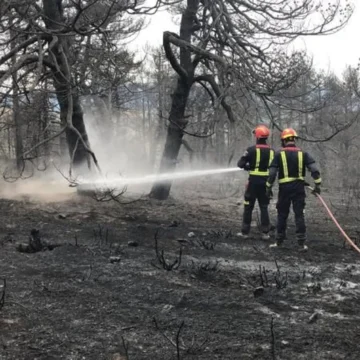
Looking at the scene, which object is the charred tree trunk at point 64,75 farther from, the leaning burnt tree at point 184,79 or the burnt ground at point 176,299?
the burnt ground at point 176,299

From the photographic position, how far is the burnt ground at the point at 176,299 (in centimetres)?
367

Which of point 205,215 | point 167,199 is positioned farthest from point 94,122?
point 205,215

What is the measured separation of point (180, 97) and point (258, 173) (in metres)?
5.45

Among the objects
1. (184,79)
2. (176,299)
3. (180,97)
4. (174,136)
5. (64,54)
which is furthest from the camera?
(174,136)

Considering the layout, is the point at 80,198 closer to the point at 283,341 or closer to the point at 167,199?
the point at 167,199

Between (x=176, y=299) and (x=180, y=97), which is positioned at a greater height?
(x=180, y=97)

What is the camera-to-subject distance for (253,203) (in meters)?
9.05

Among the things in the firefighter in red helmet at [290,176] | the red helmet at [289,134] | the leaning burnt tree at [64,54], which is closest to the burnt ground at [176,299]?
the firefighter in red helmet at [290,176]

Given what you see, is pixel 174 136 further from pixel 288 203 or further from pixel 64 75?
pixel 288 203

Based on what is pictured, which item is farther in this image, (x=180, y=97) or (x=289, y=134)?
(x=180, y=97)

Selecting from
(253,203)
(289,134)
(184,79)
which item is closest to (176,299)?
(289,134)

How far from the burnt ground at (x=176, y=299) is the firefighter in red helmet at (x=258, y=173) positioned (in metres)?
0.42

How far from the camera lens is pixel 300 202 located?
317 inches

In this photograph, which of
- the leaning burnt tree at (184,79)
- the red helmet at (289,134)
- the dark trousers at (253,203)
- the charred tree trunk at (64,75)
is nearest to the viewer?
the red helmet at (289,134)
